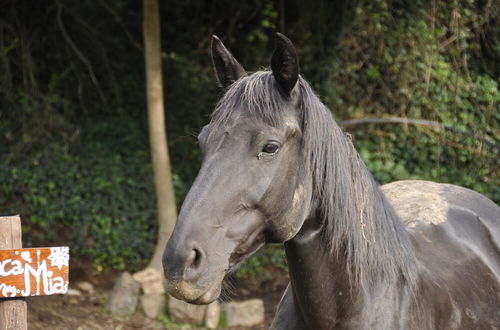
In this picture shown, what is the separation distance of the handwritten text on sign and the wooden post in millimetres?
70

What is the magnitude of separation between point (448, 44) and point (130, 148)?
14.8 ft

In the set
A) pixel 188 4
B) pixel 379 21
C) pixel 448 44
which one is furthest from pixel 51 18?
pixel 448 44

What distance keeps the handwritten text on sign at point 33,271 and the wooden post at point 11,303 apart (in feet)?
A: 0.23

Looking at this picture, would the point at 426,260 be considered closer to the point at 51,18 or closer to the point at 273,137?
the point at 273,137

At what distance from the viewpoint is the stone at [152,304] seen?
6555 millimetres

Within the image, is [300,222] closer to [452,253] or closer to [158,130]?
[452,253]

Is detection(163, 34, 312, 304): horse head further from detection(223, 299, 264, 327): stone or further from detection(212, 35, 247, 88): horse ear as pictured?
detection(223, 299, 264, 327): stone

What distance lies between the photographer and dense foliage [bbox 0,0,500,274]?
783 centimetres

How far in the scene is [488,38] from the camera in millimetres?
8031

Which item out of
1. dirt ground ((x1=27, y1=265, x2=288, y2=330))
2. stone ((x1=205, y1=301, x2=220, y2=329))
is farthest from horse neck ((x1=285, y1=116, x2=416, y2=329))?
stone ((x1=205, y1=301, x2=220, y2=329))

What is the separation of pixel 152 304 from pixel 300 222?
475 centimetres

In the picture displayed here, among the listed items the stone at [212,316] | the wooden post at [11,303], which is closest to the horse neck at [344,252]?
the wooden post at [11,303]

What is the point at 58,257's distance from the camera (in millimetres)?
2797

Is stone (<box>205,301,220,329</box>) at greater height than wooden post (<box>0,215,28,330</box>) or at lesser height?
lesser
